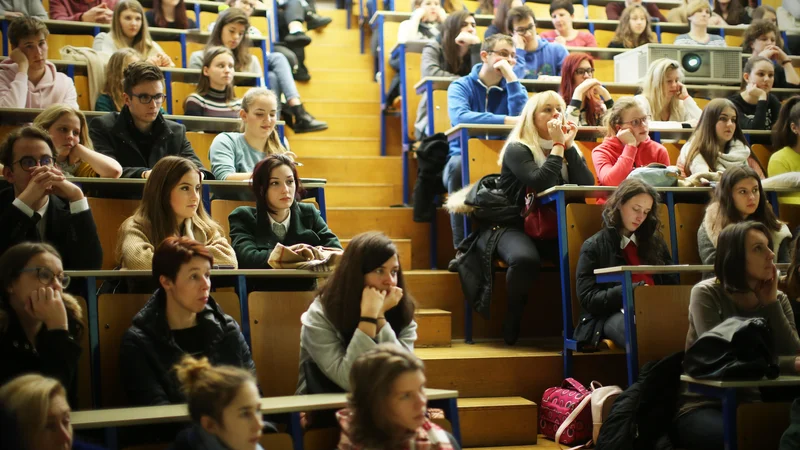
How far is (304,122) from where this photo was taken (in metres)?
5.25

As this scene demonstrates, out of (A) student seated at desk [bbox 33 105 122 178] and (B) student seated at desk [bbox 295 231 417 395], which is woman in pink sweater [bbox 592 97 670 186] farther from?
(A) student seated at desk [bbox 33 105 122 178]

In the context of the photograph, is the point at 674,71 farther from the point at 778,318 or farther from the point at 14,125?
the point at 14,125

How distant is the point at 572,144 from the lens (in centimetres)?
362

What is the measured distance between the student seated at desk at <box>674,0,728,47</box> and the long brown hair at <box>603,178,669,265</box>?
9.56 ft

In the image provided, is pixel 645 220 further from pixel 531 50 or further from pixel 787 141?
pixel 531 50

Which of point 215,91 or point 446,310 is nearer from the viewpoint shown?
point 446,310

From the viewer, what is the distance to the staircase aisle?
3.06 m

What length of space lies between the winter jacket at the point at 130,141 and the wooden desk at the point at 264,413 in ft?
5.01

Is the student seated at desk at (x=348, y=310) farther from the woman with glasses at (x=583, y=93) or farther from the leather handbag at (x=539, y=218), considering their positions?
the woman with glasses at (x=583, y=93)

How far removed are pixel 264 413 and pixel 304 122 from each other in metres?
3.51

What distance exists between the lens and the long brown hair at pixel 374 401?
6.27 ft

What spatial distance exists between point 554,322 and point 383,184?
1389 millimetres

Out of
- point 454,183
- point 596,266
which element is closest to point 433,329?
point 596,266

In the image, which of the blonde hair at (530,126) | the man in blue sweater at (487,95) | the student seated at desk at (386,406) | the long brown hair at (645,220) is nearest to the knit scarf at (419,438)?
the student seated at desk at (386,406)
